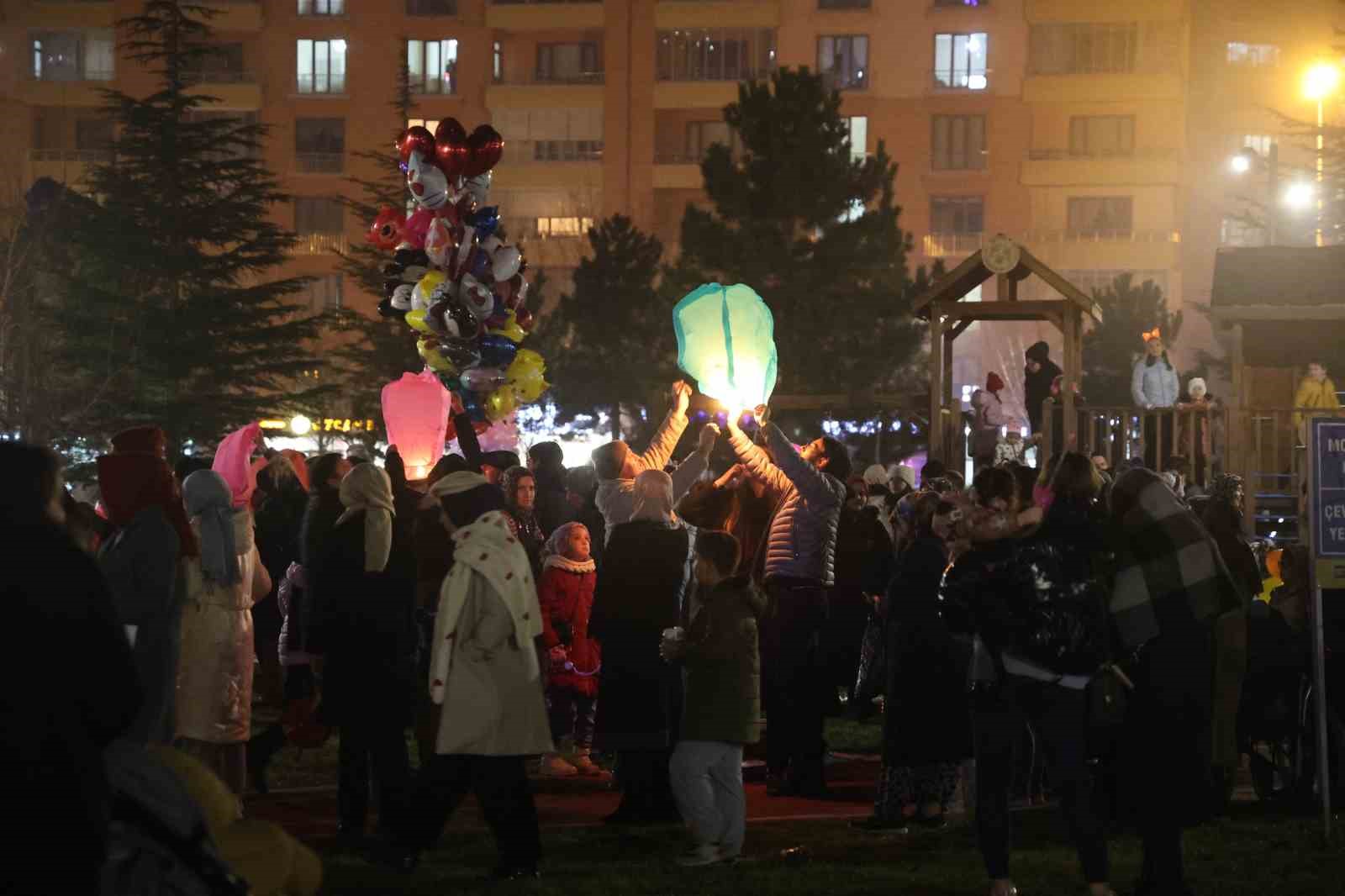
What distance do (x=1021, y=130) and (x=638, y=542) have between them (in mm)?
59791

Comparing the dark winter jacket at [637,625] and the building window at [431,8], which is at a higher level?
the building window at [431,8]

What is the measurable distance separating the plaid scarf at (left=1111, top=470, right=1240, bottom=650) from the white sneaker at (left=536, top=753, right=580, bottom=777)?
5.02m

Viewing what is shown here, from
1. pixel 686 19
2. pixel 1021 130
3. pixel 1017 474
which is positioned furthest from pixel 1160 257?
pixel 1017 474

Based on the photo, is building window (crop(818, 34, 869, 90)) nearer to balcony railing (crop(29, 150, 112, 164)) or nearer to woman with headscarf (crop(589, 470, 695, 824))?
balcony railing (crop(29, 150, 112, 164))

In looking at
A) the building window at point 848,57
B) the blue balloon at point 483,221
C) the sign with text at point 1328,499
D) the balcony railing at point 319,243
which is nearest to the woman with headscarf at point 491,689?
the sign with text at point 1328,499

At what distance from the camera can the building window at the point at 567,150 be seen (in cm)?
6819

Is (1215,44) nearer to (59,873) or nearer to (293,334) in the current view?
(293,334)

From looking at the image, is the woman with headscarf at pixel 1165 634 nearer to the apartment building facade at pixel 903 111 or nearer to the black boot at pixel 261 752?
the black boot at pixel 261 752

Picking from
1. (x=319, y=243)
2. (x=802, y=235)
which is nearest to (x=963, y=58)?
(x=319, y=243)

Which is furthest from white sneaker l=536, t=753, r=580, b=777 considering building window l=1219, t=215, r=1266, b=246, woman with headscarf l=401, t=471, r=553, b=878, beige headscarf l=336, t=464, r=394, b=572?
building window l=1219, t=215, r=1266, b=246

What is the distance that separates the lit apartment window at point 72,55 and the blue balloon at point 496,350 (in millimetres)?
61415

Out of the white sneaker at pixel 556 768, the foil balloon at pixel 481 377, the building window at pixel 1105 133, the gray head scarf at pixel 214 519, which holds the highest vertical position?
the building window at pixel 1105 133

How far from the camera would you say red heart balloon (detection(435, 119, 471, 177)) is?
555 inches

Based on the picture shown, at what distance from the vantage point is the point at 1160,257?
67250 millimetres
